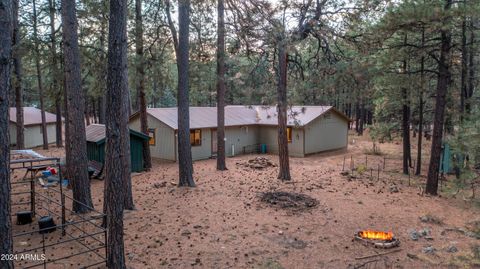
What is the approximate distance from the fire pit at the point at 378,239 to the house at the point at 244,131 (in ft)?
38.4

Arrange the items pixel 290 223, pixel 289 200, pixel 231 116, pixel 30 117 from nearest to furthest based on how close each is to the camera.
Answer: pixel 290 223 < pixel 289 200 < pixel 231 116 < pixel 30 117

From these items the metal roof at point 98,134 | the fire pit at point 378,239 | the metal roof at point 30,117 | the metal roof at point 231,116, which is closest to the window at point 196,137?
the metal roof at point 231,116

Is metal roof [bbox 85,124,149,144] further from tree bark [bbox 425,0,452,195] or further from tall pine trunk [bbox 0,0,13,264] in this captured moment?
tall pine trunk [bbox 0,0,13,264]

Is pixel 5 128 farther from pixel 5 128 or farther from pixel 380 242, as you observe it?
pixel 380 242

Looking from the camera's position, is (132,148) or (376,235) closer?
(376,235)

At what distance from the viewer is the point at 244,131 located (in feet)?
76.0

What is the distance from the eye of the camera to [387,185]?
14.2 m

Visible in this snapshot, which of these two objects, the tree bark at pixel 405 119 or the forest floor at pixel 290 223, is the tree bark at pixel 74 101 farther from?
the tree bark at pixel 405 119

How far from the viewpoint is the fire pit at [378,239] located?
758cm

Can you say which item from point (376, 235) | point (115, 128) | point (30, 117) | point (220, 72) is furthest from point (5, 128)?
point (30, 117)

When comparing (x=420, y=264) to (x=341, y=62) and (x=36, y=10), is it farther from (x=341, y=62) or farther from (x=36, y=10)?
(x=36, y=10)

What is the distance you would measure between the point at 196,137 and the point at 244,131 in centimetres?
411

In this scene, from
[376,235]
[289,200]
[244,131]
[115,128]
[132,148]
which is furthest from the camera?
[244,131]

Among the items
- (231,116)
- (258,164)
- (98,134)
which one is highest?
(231,116)
